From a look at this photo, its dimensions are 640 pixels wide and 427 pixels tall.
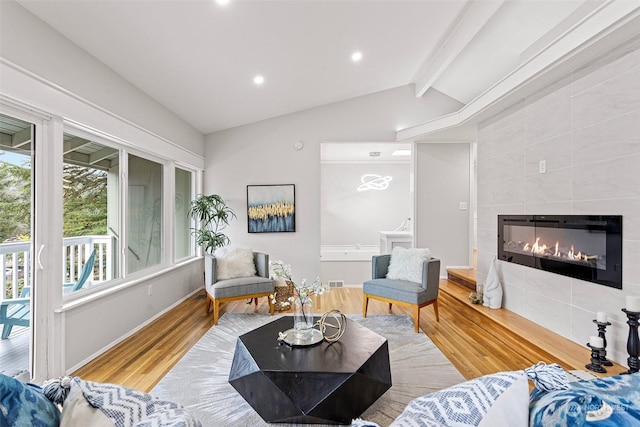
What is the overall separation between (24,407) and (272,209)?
4.27m

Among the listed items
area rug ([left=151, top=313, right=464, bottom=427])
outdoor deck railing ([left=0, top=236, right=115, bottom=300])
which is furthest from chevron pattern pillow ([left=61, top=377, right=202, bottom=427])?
outdoor deck railing ([left=0, top=236, right=115, bottom=300])

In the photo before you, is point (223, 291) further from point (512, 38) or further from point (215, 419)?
point (512, 38)

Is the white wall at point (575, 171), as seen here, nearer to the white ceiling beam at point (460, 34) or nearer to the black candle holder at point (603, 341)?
the black candle holder at point (603, 341)

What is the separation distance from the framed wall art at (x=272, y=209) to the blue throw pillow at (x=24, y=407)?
416cm

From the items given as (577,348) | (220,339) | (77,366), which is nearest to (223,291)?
(220,339)

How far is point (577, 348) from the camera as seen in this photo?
2.51m

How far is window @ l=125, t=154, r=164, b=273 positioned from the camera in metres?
3.37

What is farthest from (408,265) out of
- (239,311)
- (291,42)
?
(291,42)

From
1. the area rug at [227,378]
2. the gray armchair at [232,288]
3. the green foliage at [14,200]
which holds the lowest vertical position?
the area rug at [227,378]

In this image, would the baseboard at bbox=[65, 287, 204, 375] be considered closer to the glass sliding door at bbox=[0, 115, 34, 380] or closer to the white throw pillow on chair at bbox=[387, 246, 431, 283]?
the glass sliding door at bbox=[0, 115, 34, 380]

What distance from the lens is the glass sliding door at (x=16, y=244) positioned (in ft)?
6.56

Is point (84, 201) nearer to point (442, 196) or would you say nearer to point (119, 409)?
point (119, 409)

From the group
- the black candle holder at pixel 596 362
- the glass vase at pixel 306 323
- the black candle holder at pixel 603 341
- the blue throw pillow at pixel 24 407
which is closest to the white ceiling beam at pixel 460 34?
the black candle holder at pixel 603 341

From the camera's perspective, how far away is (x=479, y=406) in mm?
766
